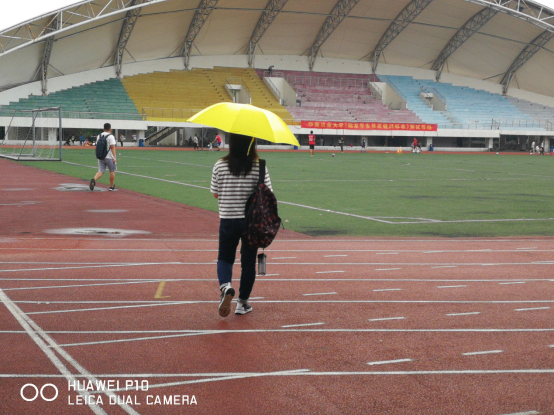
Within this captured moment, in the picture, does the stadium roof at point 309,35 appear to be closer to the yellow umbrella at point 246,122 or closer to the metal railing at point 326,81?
the metal railing at point 326,81

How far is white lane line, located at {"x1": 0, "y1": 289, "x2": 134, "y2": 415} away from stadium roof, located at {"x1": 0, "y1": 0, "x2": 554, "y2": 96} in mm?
48975

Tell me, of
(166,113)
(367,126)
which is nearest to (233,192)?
(166,113)

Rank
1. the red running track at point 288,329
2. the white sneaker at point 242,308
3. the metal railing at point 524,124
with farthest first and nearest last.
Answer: the metal railing at point 524,124
the white sneaker at point 242,308
the red running track at point 288,329

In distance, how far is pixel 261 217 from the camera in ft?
21.1

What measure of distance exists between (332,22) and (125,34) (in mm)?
20863

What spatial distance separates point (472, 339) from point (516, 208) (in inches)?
504

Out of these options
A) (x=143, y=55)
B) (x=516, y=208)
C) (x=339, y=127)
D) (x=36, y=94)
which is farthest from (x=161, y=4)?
(x=516, y=208)

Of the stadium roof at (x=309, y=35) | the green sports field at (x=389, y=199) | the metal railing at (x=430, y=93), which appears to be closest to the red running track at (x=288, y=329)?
the green sports field at (x=389, y=199)

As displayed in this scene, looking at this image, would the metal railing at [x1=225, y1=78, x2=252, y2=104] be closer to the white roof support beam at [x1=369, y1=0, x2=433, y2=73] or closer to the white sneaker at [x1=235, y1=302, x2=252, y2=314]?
the white roof support beam at [x1=369, y1=0, x2=433, y2=73]

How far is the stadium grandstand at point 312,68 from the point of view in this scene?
62.9m

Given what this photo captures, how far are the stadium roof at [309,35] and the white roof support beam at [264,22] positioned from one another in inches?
4.7

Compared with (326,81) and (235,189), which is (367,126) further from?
(235,189)

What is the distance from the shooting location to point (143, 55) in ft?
230

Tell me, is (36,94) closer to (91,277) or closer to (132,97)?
(132,97)
